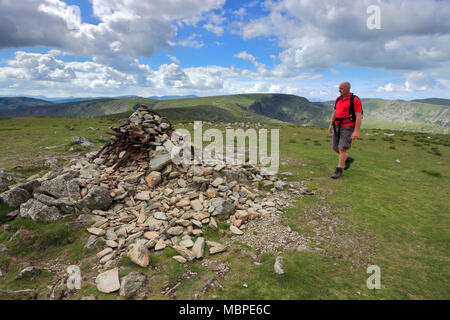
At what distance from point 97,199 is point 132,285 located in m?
4.26

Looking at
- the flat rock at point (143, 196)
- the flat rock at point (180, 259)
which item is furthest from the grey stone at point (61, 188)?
the flat rock at point (180, 259)

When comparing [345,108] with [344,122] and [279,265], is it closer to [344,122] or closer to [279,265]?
[344,122]

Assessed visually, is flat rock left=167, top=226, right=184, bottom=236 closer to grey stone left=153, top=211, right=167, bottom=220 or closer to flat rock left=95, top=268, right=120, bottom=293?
grey stone left=153, top=211, right=167, bottom=220

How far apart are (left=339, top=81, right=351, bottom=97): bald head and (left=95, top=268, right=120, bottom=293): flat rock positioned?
1047 centimetres

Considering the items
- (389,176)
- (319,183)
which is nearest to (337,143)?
(319,183)

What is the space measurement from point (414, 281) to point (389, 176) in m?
8.87

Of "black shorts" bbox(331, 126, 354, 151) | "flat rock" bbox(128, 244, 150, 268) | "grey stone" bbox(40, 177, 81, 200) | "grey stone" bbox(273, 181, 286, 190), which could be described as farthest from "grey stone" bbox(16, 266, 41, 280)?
"black shorts" bbox(331, 126, 354, 151)

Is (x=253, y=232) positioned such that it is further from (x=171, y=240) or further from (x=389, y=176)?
(x=389, y=176)

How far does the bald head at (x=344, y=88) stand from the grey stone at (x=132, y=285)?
398 inches

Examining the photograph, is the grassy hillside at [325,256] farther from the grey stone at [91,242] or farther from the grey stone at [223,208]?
the grey stone at [223,208]

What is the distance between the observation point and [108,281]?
4262 millimetres

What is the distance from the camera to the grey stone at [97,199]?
23.4ft

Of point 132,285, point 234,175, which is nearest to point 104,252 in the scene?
point 132,285

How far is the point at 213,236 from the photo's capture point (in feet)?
19.8
